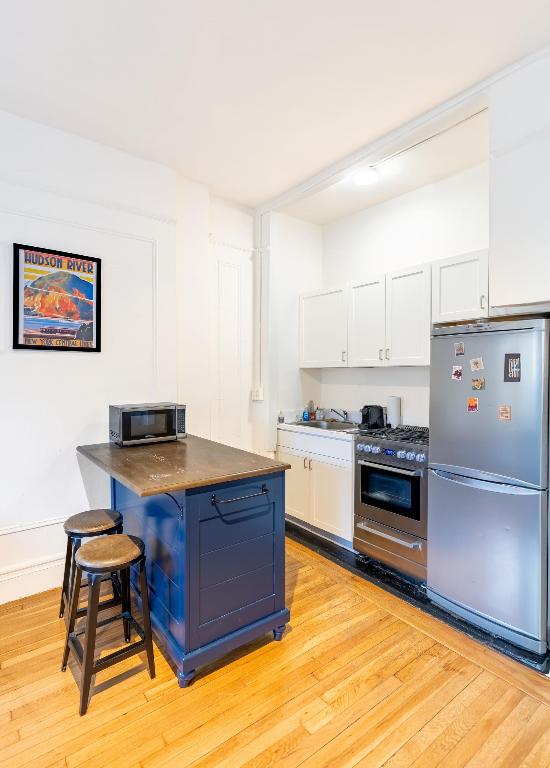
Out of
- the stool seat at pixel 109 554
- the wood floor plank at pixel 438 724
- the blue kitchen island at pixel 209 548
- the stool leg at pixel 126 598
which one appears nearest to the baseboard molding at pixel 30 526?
the blue kitchen island at pixel 209 548

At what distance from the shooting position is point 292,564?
→ 2980 millimetres

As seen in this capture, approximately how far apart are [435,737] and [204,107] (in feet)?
10.9

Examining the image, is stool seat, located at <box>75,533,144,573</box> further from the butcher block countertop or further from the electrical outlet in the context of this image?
the electrical outlet

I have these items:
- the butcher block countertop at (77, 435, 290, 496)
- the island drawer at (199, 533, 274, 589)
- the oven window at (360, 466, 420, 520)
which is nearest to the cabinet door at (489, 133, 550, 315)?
the oven window at (360, 466, 420, 520)

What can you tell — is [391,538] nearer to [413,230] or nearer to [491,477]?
[491,477]

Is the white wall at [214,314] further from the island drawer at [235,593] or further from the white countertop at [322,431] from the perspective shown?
the island drawer at [235,593]

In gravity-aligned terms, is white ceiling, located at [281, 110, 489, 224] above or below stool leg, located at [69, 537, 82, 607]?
above

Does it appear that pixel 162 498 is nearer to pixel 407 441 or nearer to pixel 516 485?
pixel 407 441

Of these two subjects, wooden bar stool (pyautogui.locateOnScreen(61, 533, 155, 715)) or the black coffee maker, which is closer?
wooden bar stool (pyautogui.locateOnScreen(61, 533, 155, 715))

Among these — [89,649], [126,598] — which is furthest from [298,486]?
[89,649]

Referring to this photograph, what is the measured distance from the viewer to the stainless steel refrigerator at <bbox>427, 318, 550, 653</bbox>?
203cm

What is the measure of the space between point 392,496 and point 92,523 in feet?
6.23

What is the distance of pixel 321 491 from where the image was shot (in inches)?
133

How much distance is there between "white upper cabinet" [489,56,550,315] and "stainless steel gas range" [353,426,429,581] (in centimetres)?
108
